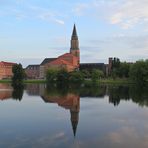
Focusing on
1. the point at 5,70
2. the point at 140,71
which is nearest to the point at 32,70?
the point at 5,70

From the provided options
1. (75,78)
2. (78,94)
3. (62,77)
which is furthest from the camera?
(75,78)

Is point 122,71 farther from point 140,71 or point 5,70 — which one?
point 5,70

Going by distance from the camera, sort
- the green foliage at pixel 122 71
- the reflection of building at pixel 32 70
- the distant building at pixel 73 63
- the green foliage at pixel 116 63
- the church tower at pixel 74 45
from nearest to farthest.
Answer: the green foliage at pixel 122 71 → the green foliage at pixel 116 63 → the distant building at pixel 73 63 → the church tower at pixel 74 45 → the reflection of building at pixel 32 70

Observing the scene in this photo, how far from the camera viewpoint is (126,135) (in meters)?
16.2

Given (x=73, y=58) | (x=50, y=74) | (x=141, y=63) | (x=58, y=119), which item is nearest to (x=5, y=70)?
(x=73, y=58)

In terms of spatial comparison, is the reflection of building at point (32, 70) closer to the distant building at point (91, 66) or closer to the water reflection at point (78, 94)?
the distant building at point (91, 66)

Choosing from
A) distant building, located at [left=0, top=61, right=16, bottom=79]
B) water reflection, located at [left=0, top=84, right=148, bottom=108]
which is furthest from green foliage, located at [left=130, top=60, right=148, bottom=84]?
distant building, located at [left=0, top=61, right=16, bottom=79]

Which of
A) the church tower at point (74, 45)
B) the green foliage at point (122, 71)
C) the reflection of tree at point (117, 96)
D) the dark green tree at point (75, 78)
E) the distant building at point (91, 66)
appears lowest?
the reflection of tree at point (117, 96)

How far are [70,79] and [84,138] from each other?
249 ft

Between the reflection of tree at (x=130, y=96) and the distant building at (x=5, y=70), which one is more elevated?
the distant building at (x=5, y=70)

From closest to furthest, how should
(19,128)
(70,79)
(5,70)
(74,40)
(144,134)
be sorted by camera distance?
(144,134) < (19,128) < (70,79) < (74,40) < (5,70)

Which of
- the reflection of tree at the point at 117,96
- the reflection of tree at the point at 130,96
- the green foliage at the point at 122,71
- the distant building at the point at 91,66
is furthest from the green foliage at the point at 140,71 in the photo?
the distant building at the point at 91,66

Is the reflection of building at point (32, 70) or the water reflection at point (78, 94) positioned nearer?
the water reflection at point (78, 94)

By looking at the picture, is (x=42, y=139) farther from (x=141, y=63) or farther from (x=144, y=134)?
(x=141, y=63)
